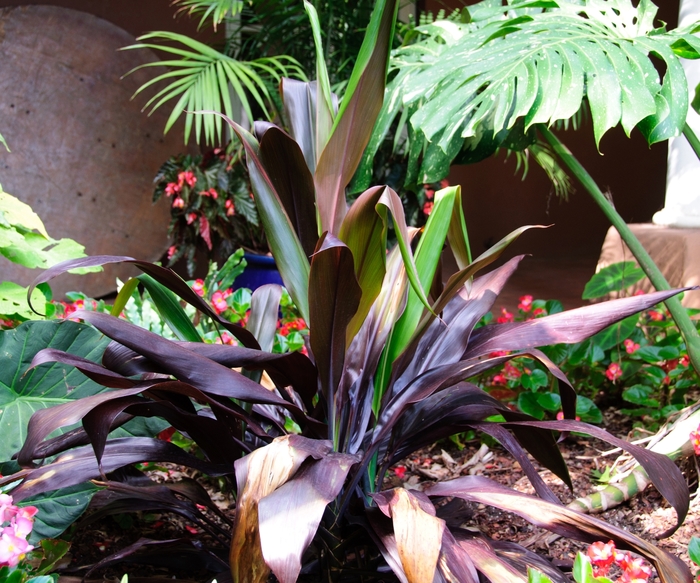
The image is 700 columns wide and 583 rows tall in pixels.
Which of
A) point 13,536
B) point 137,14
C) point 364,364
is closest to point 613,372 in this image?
point 364,364

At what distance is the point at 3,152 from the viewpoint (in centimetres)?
337

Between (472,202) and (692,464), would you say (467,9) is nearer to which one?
(692,464)

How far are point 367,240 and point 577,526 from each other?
44 centimetres

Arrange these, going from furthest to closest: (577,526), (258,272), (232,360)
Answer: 1. (258,272)
2. (232,360)
3. (577,526)

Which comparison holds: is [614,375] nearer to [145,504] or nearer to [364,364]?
[364,364]

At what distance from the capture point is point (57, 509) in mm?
927

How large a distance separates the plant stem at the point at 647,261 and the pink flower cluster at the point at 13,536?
46.6 inches

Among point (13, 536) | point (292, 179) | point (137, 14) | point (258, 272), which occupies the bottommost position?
point (258, 272)

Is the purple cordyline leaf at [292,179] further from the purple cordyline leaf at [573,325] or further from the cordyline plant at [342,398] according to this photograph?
the purple cordyline leaf at [573,325]

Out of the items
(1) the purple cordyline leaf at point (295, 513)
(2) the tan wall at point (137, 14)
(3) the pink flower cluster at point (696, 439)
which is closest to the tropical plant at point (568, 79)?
(3) the pink flower cluster at point (696, 439)

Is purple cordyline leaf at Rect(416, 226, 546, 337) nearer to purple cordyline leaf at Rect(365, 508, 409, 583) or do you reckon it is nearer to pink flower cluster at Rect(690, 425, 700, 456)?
purple cordyline leaf at Rect(365, 508, 409, 583)

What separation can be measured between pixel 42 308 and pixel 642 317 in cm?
168

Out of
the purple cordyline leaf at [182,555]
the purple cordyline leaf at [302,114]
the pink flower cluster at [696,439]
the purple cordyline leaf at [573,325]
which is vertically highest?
the purple cordyline leaf at [302,114]

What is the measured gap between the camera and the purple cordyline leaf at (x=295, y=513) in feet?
1.94
